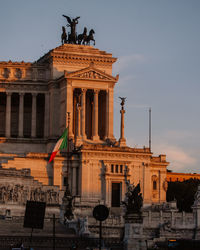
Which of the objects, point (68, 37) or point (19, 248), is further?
point (68, 37)

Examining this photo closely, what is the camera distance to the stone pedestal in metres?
62.1

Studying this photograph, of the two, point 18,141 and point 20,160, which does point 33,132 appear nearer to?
point 18,141

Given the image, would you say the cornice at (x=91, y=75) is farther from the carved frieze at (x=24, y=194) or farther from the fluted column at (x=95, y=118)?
the carved frieze at (x=24, y=194)

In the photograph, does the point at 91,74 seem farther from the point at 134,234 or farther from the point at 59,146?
the point at 134,234

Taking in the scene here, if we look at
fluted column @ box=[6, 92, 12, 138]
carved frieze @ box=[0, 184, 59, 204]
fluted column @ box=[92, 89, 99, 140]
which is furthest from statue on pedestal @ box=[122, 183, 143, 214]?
fluted column @ box=[6, 92, 12, 138]

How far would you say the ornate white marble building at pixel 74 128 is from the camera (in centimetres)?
10044

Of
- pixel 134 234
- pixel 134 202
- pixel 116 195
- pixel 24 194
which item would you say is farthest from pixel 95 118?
pixel 134 234

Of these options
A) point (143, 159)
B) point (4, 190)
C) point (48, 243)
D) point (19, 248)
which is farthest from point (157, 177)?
Answer: point (19, 248)

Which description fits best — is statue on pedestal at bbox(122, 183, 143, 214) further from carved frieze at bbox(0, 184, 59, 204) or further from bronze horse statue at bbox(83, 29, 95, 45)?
bronze horse statue at bbox(83, 29, 95, 45)

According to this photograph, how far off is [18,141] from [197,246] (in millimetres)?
54978

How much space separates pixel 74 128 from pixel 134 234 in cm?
4850

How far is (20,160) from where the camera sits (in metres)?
99.5

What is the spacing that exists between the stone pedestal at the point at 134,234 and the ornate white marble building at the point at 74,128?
3161cm

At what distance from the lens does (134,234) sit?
206 ft
